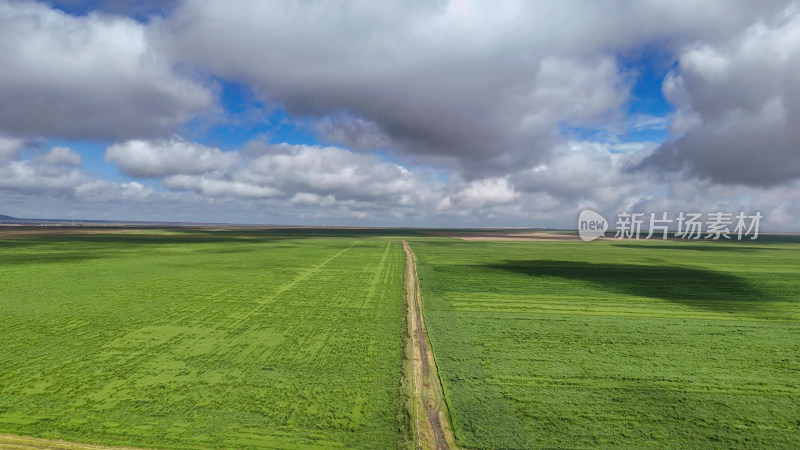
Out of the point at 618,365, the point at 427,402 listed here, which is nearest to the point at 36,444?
the point at 427,402

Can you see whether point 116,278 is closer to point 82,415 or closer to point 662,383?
point 82,415

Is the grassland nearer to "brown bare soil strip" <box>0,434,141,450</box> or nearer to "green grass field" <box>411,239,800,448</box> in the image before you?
"brown bare soil strip" <box>0,434,141,450</box>

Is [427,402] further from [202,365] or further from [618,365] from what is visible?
[202,365]

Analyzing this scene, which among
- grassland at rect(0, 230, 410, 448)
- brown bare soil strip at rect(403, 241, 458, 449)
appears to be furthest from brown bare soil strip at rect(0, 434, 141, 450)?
brown bare soil strip at rect(403, 241, 458, 449)

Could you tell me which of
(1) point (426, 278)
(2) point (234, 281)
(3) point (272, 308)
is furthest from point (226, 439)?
(1) point (426, 278)

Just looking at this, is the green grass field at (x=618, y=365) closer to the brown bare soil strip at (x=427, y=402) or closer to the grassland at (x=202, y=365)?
the brown bare soil strip at (x=427, y=402)
